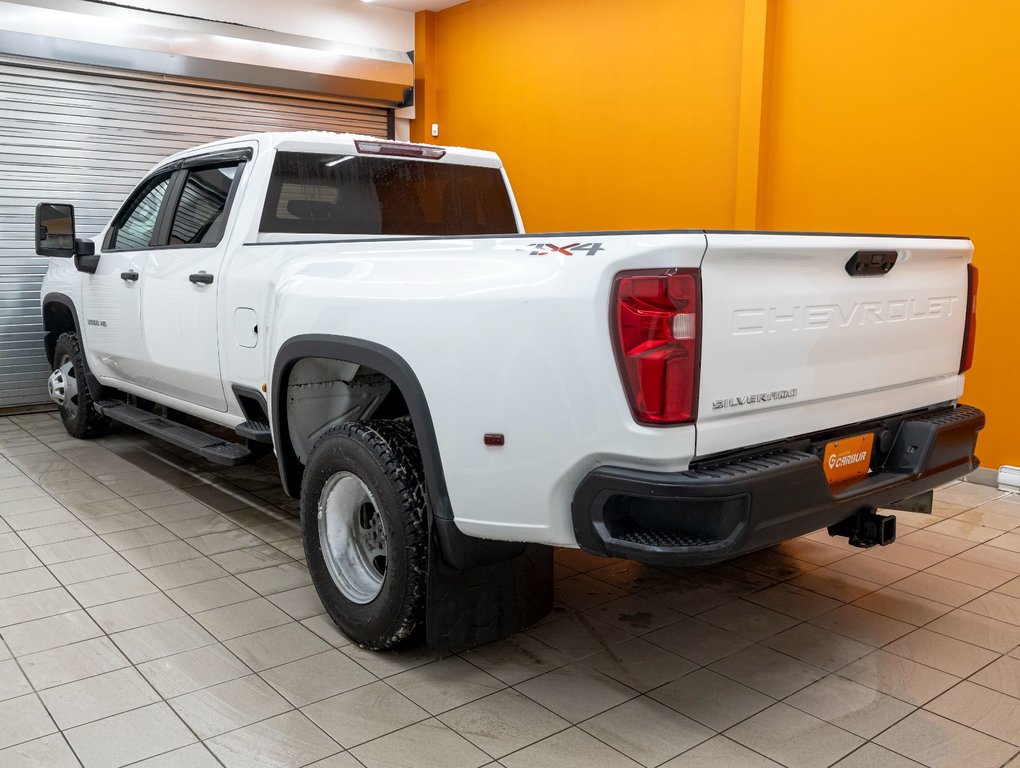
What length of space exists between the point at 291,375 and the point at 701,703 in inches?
73.4

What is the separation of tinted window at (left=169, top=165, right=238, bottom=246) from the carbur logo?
7.20 ft

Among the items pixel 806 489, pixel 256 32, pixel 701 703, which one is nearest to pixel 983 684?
pixel 701 703

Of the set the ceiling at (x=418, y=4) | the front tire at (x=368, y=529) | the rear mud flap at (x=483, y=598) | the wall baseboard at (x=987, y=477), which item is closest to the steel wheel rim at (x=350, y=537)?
the front tire at (x=368, y=529)

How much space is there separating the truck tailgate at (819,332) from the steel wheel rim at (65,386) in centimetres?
518

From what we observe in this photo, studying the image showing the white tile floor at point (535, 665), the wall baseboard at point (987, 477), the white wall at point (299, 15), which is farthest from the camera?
the white wall at point (299, 15)

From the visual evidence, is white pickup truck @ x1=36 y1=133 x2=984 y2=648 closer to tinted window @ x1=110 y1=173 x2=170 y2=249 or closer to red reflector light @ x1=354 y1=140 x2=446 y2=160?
red reflector light @ x1=354 y1=140 x2=446 y2=160

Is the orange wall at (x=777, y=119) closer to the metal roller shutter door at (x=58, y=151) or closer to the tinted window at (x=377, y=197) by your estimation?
the tinted window at (x=377, y=197)

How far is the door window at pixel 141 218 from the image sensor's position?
4871mm

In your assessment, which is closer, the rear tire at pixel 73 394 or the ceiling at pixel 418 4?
the rear tire at pixel 73 394

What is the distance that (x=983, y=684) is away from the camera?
2869mm

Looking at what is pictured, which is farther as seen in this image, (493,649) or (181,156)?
(181,156)

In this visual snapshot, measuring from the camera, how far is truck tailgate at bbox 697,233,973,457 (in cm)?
227

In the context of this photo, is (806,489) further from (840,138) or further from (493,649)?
(840,138)

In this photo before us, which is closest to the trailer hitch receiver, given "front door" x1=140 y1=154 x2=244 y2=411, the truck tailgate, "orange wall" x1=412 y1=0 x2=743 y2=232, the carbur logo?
the truck tailgate
